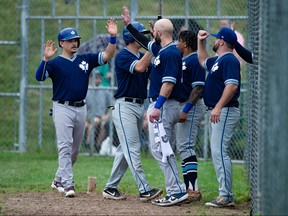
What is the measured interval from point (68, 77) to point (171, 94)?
5.17 ft

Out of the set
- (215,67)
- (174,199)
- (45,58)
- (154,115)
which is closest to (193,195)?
(174,199)

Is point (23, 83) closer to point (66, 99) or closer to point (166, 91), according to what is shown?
point (66, 99)

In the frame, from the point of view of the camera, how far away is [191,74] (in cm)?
1012

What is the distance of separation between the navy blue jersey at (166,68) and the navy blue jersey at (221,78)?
1.13ft

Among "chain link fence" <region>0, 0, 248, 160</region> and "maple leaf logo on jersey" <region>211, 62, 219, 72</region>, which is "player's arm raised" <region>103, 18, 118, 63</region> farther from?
"chain link fence" <region>0, 0, 248, 160</region>

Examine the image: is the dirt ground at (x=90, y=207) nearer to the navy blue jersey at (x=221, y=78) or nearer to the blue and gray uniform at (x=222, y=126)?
the blue and gray uniform at (x=222, y=126)

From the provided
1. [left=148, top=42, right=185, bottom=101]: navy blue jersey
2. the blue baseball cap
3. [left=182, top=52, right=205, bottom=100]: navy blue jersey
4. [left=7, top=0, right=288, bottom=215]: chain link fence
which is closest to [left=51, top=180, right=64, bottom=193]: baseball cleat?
[left=148, top=42, right=185, bottom=101]: navy blue jersey

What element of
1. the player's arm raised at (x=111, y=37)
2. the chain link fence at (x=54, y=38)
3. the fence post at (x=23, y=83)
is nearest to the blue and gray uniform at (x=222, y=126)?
the player's arm raised at (x=111, y=37)

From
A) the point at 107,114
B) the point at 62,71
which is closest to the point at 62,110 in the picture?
the point at 62,71

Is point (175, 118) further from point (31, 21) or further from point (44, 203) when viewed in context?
point (31, 21)

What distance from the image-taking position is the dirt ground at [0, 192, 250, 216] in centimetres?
893

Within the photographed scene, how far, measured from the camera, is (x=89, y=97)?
1612 cm

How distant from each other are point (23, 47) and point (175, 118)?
293 inches

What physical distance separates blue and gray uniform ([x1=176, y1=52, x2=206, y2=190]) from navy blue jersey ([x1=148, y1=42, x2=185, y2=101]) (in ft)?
1.29
